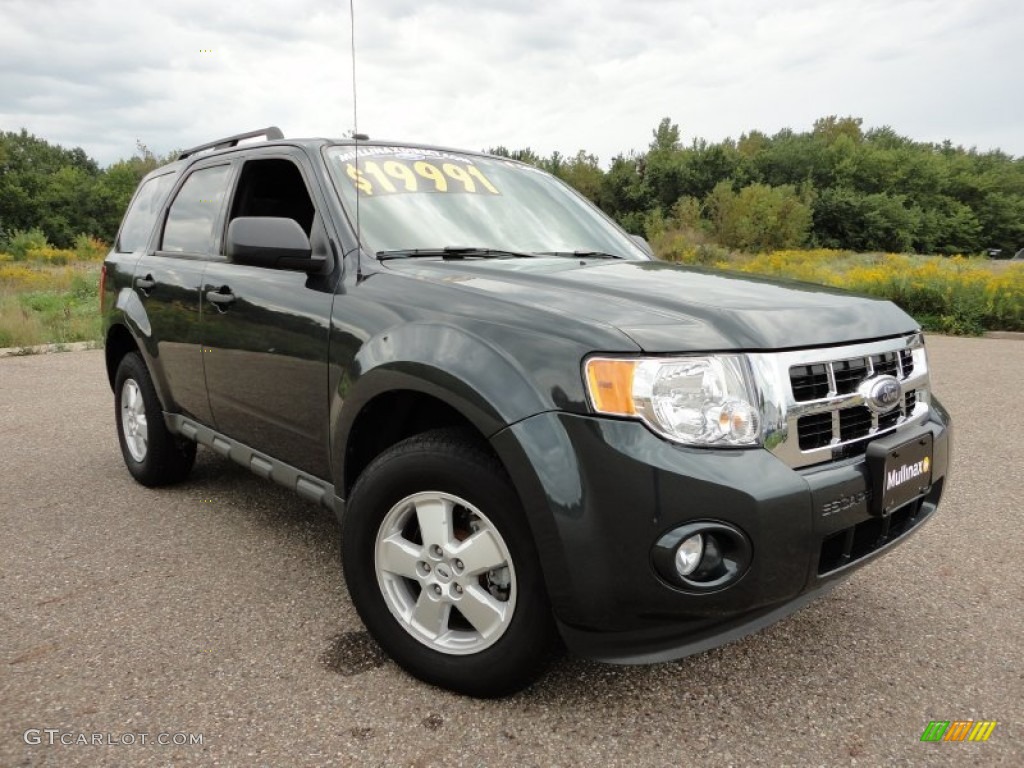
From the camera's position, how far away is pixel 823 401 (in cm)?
191

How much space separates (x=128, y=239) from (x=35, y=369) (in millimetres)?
5188

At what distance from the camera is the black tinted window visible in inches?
136

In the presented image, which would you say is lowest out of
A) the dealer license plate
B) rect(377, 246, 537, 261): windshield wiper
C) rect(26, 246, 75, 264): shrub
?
the dealer license plate

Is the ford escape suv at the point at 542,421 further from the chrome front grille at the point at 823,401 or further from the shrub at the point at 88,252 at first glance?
the shrub at the point at 88,252

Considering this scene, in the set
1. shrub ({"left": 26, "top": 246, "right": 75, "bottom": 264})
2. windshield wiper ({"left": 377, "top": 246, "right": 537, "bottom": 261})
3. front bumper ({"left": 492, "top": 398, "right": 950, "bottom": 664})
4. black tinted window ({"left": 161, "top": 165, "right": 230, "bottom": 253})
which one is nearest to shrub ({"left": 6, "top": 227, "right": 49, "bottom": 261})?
shrub ({"left": 26, "top": 246, "right": 75, "bottom": 264})

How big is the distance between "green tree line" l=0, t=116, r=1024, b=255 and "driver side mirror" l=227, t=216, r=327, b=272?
49866 millimetres

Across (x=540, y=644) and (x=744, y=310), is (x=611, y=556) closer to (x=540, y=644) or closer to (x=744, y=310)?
(x=540, y=644)

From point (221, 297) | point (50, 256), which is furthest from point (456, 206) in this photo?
point (50, 256)

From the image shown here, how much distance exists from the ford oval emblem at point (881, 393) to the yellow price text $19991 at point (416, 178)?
1723 mm

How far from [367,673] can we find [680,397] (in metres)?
1.30

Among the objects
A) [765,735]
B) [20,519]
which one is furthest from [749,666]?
[20,519]

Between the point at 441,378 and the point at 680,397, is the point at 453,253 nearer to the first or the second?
the point at 441,378

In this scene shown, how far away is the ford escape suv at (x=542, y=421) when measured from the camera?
1.75 meters

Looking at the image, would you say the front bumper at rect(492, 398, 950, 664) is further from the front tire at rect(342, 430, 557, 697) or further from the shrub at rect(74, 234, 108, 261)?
the shrub at rect(74, 234, 108, 261)
